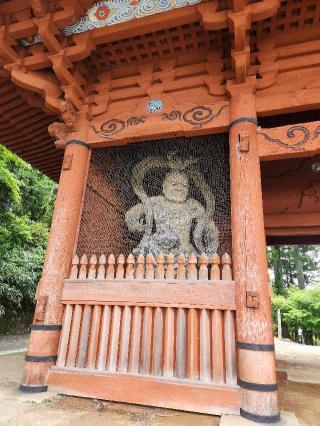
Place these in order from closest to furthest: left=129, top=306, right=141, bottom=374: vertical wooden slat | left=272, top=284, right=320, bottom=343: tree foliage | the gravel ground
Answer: the gravel ground, left=129, top=306, right=141, bottom=374: vertical wooden slat, left=272, top=284, right=320, bottom=343: tree foliage

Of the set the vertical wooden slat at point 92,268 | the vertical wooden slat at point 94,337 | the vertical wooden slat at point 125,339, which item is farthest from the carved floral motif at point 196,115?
the vertical wooden slat at point 94,337

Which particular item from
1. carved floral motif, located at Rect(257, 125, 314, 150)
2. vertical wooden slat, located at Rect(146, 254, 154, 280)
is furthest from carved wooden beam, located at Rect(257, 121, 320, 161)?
vertical wooden slat, located at Rect(146, 254, 154, 280)

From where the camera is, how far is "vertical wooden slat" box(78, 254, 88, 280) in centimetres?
296

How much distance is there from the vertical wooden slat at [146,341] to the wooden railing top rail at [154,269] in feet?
1.06

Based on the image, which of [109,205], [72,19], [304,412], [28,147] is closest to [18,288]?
[28,147]

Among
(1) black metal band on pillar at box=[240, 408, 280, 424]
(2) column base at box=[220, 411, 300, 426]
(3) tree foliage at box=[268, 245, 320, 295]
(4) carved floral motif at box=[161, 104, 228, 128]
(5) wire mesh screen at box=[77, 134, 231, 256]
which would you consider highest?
(3) tree foliage at box=[268, 245, 320, 295]

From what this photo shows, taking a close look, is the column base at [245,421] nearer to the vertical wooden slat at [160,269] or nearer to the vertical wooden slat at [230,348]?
the vertical wooden slat at [230,348]

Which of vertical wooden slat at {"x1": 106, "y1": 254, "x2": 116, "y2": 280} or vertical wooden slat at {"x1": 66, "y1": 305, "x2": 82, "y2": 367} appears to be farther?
vertical wooden slat at {"x1": 106, "y1": 254, "x2": 116, "y2": 280}

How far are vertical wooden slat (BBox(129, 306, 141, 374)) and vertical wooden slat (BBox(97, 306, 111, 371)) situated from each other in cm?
25

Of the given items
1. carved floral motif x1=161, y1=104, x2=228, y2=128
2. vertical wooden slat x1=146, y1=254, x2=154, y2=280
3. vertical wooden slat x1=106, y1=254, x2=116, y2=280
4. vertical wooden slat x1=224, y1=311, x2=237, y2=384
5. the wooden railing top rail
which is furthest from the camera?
carved floral motif x1=161, y1=104, x2=228, y2=128

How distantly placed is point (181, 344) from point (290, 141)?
215cm

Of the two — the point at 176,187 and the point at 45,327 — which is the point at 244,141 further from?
the point at 45,327

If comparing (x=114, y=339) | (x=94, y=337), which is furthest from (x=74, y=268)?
(x=114, y=339)

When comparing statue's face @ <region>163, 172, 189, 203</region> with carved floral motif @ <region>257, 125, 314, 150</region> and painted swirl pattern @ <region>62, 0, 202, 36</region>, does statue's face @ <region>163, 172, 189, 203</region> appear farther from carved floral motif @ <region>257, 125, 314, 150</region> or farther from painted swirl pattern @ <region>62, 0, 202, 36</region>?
painted swirl pattern @ <region>62, 0, 202, 36</region>
